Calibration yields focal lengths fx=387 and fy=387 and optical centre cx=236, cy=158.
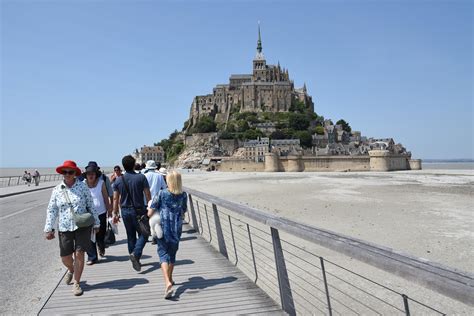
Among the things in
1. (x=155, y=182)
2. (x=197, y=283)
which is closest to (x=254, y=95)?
(x=155, y=182)

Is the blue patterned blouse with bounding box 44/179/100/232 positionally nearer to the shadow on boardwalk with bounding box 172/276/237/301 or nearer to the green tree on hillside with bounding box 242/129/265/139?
the shadow on boardwalk with bounding box 172/276/237/301

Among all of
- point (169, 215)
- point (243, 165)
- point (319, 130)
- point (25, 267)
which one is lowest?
point (243, 165)

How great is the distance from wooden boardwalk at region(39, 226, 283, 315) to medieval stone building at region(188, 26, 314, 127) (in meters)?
104

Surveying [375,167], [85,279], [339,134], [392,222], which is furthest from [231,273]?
[339,134]

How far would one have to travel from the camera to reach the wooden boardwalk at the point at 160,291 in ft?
11.8

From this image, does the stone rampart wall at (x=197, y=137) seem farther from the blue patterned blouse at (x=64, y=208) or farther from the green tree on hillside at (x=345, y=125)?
the blue patterned blouse at (x=64, y=208)

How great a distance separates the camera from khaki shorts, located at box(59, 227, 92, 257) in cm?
414

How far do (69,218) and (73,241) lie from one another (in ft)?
0.94

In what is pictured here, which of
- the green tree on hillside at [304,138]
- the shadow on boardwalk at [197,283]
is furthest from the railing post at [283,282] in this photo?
the green tree on hillside at [304,138]

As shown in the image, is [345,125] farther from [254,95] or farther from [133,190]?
[133,190]

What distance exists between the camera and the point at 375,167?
6406 centimetres

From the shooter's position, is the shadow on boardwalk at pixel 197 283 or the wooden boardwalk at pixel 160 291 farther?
the shadow on boardwalk at pixel 197 283

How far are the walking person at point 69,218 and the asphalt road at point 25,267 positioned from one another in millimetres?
431

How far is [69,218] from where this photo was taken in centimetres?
412
